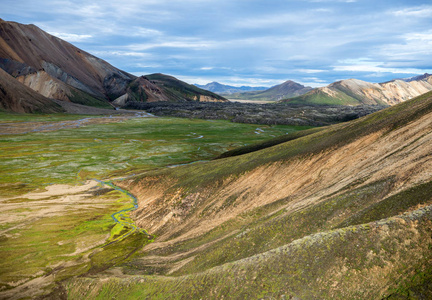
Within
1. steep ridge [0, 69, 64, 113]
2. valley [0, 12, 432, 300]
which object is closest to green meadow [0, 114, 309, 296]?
valley [0, 12, 432, 300]

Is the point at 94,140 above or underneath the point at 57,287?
above

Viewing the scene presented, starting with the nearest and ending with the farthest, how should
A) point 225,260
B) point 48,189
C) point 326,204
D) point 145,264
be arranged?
point 225,260
point 326,204
point 145,264
point 48,189

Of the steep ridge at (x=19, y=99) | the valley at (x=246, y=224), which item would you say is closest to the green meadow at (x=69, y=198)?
the valley at (x=246, y=224)

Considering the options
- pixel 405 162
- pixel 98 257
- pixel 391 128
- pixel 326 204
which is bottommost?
pixel 98 257

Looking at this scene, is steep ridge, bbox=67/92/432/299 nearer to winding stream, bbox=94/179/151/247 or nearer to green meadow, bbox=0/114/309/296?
winding stream, bbox=94/179/151/247

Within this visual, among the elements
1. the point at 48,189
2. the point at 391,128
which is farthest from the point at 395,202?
the point at 48,189

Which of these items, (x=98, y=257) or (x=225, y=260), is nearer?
(x=225, y=260)

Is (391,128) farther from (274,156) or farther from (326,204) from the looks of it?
(326,204)
